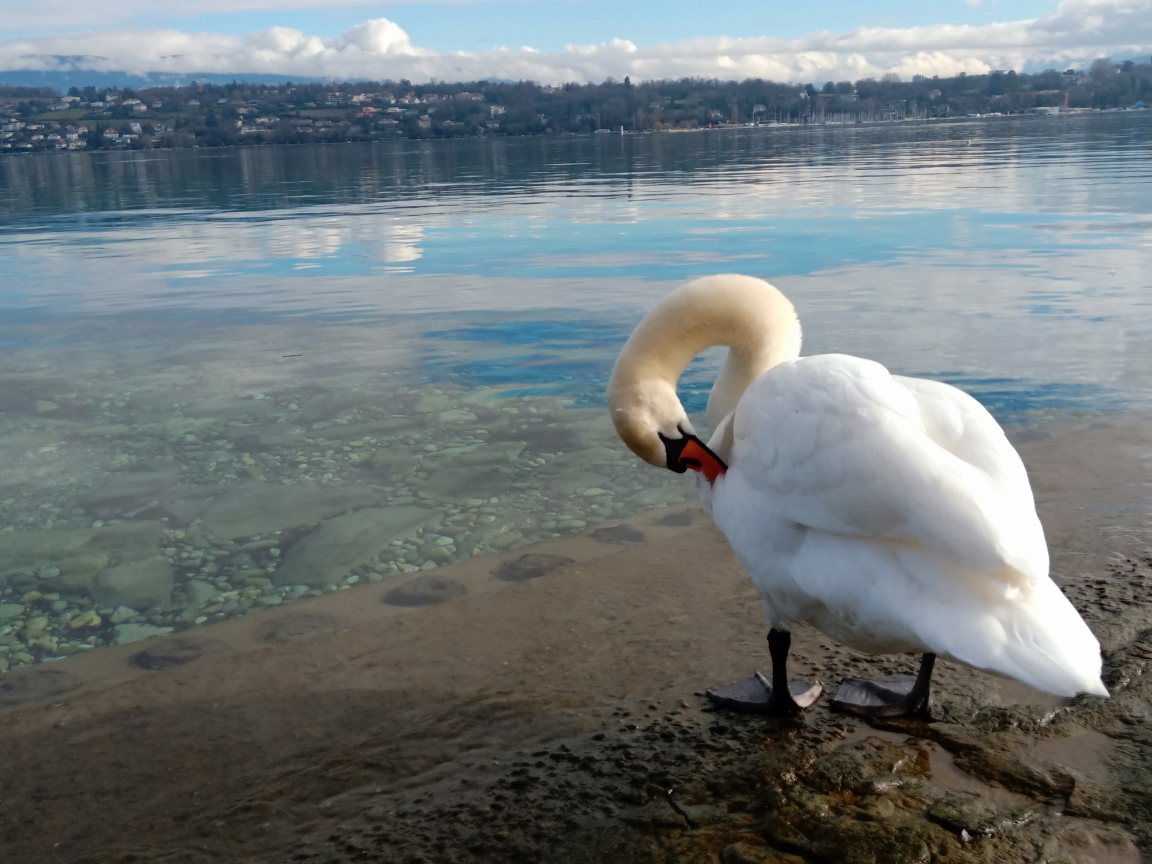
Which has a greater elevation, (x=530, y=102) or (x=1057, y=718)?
(x=530, y=102)

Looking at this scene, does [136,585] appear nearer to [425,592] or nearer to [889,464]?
[425,592]

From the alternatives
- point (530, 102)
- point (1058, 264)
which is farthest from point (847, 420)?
point (530, 102)

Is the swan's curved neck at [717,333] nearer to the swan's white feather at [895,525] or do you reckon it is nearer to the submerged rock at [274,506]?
the swan's white feather at [895,525]

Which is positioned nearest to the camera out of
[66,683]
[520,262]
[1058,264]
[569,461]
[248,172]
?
[66,683]

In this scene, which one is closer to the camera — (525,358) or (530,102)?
(525,358)

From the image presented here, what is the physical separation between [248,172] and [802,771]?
56146mm

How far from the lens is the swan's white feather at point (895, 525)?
275cm

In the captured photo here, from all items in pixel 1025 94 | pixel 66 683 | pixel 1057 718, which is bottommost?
pixel 66 683

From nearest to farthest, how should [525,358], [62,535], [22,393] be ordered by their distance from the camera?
[62,535] < [22,393] < [525,358]

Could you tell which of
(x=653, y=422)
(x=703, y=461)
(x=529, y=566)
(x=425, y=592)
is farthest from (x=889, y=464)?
(x=425, y=592)

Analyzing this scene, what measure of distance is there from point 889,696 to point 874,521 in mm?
898

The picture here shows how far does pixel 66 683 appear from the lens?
4367 mm

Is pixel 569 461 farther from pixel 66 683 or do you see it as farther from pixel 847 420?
pixel 847 420

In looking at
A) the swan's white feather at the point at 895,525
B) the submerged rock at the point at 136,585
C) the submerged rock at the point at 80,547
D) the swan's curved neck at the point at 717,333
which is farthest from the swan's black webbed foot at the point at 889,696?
the submerged rock at the point at 80,547
